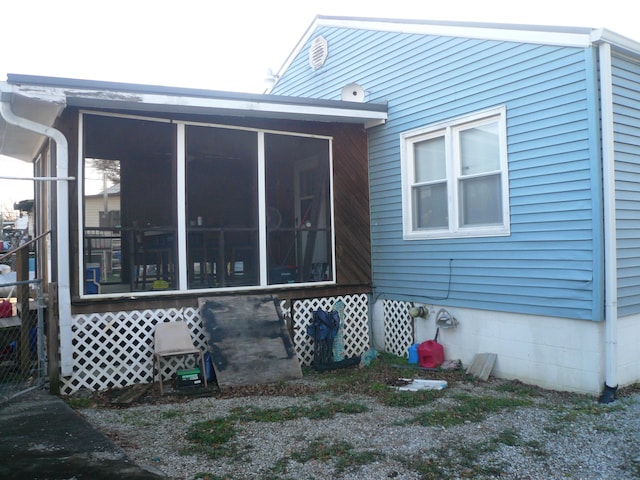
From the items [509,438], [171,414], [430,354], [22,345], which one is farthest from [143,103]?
[509,438]

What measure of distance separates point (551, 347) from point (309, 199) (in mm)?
4928

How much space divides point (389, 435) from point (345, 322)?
3.36 meters

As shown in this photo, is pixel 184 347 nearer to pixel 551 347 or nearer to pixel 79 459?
pixel 79 459

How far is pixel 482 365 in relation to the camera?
5.98 m

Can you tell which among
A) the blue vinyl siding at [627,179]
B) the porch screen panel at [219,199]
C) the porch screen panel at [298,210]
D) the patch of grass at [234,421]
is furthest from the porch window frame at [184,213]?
the blue vinyl siding at [627,179]

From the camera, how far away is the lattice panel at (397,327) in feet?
23.5

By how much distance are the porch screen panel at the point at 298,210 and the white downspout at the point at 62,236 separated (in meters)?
2.51

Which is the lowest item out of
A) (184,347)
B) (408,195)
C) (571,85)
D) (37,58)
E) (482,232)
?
(184,347)

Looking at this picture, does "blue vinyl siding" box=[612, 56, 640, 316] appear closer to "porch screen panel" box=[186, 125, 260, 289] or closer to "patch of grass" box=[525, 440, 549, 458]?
"patch of grass" box=[525, 440, 549, 458]

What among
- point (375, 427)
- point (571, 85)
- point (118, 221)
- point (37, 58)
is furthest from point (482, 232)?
point (37, 58)

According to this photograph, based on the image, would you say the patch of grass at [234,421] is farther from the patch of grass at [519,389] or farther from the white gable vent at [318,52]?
the white gable vent at [318,52]

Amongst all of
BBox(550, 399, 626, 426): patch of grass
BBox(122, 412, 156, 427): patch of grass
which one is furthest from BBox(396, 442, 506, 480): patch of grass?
BBox(122, 412, 156, 427): patch of grass

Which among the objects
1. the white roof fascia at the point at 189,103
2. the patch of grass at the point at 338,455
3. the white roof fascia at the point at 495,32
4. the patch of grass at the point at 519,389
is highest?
the white roof fascia at the point at 495,32

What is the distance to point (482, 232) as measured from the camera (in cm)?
612
